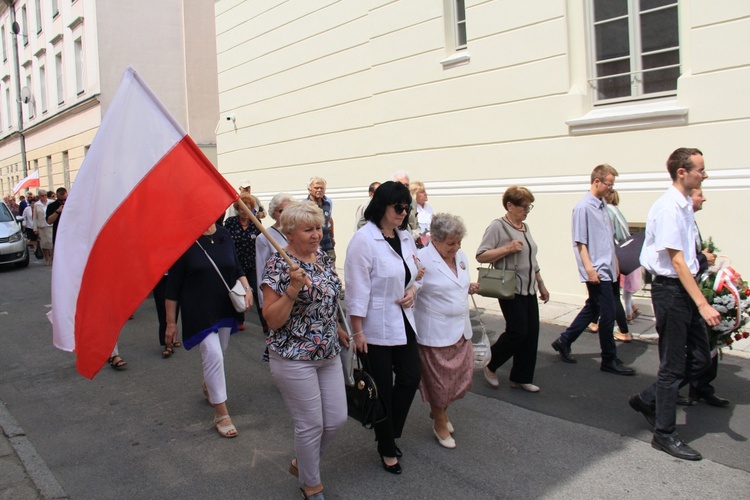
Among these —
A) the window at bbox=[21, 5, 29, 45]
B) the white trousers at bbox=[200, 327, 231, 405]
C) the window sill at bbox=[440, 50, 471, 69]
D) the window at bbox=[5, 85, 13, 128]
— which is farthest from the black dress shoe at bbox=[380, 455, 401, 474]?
the window at bbox=[5, 85, 13, 128]

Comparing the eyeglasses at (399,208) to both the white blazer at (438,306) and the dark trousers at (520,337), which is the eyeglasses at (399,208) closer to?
the white blazer at (438,306)

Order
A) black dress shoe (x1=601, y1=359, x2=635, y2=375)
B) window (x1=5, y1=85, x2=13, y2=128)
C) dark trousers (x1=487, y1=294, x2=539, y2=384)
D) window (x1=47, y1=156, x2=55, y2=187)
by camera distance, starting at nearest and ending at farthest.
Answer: dark trousers (x1=487, y1=294, x2=539, y2=384)
black dress shoe (x1=601, y1=359, x2=635, y2=375)
window (x1=47, y1=156, x2=55, y2=187)
window (x1=5, y1=85, x2=13, y2=128)

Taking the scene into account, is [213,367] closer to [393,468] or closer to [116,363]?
[393,468]

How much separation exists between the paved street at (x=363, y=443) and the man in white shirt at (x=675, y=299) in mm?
291

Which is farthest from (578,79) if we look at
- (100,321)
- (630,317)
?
(100,321)

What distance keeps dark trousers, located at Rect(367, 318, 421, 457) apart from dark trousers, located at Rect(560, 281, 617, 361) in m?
2.49

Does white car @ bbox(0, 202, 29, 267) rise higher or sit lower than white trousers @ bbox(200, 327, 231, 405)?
higher

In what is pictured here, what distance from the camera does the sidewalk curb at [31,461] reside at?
4051 millimetres

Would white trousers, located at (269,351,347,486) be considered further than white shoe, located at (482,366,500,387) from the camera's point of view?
No

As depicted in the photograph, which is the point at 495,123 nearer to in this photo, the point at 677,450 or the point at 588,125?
the point at 588,125

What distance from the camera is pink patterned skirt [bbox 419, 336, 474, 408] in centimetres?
435

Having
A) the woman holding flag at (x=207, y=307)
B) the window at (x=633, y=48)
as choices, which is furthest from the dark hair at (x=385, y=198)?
the window at (x=633, y=48)

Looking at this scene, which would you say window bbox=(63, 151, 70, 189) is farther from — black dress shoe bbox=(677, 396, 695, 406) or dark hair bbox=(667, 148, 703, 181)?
dark hair bbox=(667, 148, 703, 181)

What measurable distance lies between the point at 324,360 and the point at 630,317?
529cm
